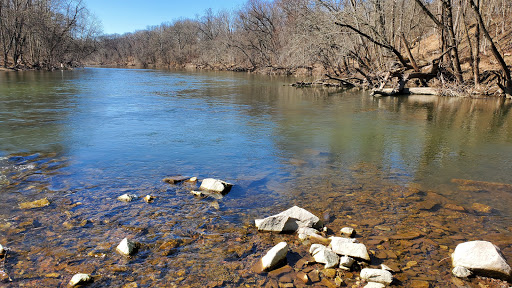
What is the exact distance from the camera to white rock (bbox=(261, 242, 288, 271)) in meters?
3.31

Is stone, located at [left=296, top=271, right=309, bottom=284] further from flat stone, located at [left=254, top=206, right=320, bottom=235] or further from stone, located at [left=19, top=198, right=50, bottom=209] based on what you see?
stone, located at [left=19, top=198, right=50, bottom=209]

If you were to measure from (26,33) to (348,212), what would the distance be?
5053 centimetres

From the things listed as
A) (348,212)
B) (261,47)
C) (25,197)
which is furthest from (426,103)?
(261,47)

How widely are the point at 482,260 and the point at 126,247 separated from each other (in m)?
3.38

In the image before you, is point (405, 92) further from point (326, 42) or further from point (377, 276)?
point (377, 276)

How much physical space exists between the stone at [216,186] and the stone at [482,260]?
9.93ft

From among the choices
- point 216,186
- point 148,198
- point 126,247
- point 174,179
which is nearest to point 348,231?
point 216,186

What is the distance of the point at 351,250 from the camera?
3432mm

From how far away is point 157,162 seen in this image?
22.3 feet

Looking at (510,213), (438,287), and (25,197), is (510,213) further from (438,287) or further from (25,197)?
(25,197)

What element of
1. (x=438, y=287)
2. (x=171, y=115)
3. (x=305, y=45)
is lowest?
(x=438, y=287)

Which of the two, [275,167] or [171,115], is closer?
[275,167]

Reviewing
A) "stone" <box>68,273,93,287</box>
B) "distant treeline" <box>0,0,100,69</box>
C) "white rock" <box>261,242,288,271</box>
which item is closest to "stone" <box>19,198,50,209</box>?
"stone" <box>68,273,93,287</box>

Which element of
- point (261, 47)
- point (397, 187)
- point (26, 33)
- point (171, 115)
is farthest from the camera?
point (261, 47)
